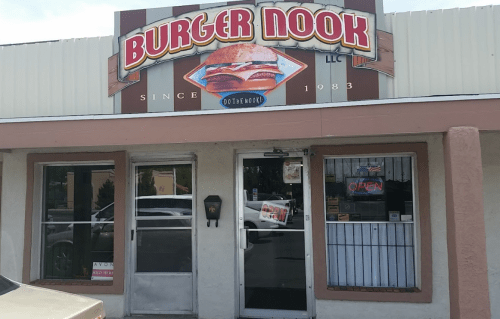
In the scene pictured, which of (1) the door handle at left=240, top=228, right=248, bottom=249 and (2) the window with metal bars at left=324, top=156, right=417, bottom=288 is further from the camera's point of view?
(1) the door handle at left=240, top=228, right=248, bottom=249

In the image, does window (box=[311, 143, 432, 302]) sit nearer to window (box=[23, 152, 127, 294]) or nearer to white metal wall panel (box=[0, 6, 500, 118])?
white metal wall panel (box=[0, 6, 500, 118])

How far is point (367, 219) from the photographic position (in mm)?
5730

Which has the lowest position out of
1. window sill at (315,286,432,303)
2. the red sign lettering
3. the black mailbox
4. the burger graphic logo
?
window sill at (315,286,432,303)

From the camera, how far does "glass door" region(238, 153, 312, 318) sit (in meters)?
5.82

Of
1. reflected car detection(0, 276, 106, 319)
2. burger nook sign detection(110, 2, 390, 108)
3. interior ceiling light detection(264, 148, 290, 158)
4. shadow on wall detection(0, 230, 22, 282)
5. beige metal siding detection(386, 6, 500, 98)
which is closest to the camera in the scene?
reflected car detection(0, 276, 106, 319)

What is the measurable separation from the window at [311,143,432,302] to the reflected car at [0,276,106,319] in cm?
309

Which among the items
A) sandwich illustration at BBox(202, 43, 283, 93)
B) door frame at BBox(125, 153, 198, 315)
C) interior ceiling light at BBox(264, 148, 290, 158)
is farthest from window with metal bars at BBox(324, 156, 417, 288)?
door frame at BBox(125, 153, 198, 315)

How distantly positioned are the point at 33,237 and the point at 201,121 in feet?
11.4

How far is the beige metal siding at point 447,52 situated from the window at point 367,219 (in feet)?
2.68

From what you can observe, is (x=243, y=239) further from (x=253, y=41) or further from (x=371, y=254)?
(x=253, y=41)

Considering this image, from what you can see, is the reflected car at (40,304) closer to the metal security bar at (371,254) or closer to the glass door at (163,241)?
the glass door at (163,241)

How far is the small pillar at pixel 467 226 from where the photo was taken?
400 centimetres

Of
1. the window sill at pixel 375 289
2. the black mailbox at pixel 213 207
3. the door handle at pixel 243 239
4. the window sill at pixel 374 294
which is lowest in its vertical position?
the window sill at pixel 374 294

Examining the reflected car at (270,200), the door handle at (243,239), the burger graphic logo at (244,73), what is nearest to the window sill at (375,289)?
the reflected car at (270,200)
